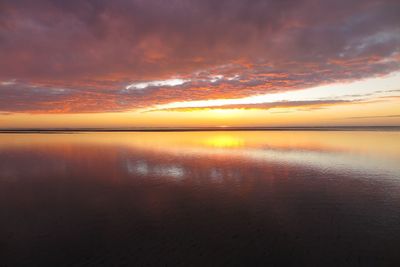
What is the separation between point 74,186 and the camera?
21891mm

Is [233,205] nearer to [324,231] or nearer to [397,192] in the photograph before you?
[324,231]

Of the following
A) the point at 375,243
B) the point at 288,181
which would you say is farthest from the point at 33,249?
the point at 288,181

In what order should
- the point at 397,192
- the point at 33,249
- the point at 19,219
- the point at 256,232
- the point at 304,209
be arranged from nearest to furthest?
the point at 33,249
the point at 256,232
the point at 19,219
the point at 304,209
the point at 397,192

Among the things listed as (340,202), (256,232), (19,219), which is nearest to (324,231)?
(256,232)

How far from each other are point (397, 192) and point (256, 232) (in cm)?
1488

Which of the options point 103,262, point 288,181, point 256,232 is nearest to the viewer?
point 103,262

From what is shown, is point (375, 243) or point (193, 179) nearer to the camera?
point (375, 243)

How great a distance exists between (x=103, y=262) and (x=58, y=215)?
6.96 metres

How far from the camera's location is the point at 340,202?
1703cm

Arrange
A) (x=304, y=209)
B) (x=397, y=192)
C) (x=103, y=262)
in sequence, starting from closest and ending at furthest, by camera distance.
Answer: (x=103, y=262)
(x=304, y=209)
(x=397, y=192)

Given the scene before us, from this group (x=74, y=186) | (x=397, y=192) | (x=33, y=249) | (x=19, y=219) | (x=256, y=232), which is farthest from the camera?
(x=74, y=186)

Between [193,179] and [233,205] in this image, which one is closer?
[233,205]

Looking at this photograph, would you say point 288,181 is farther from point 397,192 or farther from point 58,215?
point 58,215

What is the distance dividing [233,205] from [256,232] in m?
3.96
